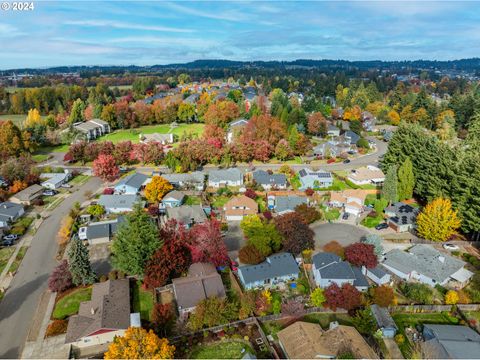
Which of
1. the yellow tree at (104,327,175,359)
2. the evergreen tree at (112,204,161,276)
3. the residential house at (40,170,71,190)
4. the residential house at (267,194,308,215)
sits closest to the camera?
the yellow tree at (104,327,175,359)

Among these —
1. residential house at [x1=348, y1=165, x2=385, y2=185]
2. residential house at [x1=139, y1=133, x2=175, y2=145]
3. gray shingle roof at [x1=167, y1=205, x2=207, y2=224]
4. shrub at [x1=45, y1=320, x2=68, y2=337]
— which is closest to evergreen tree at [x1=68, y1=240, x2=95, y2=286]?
shrub at [x1=45, y1=320, x2=68, y2=337]

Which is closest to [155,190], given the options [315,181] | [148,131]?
[315,181]

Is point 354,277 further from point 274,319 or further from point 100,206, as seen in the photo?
point 100,206

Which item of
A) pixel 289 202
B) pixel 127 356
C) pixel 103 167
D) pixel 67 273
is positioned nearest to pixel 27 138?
pixel 103 167

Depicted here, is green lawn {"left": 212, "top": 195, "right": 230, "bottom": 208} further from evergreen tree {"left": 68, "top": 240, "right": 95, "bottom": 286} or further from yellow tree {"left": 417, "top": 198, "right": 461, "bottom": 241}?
yellow tree {"left": 417, "top": 198, "right": 461, "bottom": 241}

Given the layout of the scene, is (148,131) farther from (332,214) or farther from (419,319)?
(419,319)
